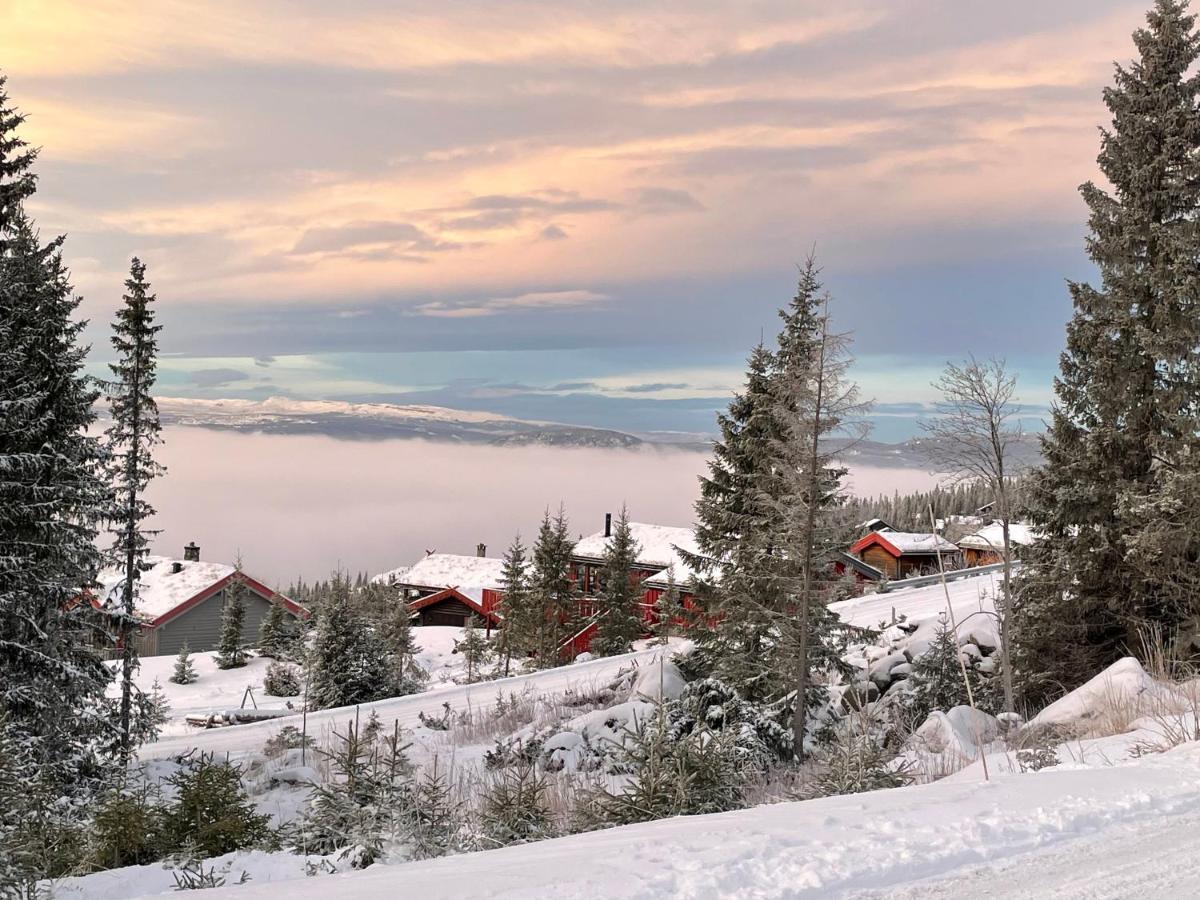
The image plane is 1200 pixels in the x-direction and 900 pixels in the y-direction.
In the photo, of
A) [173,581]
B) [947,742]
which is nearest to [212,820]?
[947,742]

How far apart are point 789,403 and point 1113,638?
8.61m

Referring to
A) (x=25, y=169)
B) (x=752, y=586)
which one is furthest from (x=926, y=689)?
(x=25, y=169)

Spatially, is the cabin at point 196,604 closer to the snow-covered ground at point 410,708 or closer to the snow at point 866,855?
the snow-covered ground at point 410,708

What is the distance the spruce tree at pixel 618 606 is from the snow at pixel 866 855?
3727 centimetres

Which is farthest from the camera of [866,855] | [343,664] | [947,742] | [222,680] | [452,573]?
[452,573]

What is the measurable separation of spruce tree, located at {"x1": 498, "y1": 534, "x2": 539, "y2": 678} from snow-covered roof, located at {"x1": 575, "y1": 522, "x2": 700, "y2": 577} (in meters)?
11.5

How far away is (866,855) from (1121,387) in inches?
719

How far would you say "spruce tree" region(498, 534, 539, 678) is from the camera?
141 ft

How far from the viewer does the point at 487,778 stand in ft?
37.1

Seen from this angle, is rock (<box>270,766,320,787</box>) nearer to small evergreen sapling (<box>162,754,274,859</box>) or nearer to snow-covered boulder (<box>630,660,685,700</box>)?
small evergreen sapling (<box>162,754,274,859</box>)

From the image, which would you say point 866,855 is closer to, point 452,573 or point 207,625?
point 207,625

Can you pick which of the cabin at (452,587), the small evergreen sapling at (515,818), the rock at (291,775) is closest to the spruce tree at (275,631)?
the cabin at (452,587)

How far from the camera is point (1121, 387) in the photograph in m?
18.9

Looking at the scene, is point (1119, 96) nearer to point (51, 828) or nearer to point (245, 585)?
point (51, 828)
